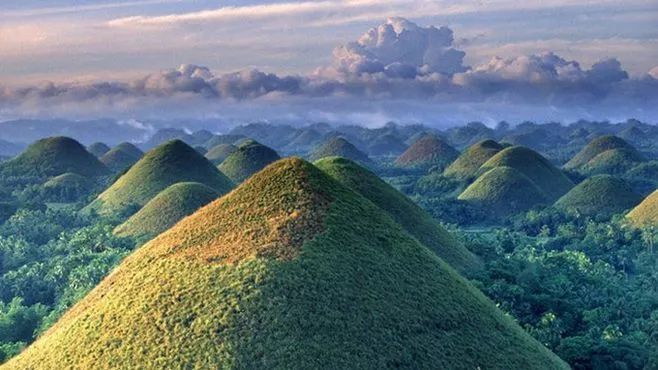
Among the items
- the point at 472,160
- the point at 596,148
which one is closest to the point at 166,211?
the point at 472,160

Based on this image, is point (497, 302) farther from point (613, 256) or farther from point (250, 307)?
point (613, 256)

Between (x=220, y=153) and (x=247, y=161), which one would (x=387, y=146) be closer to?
(x=220, y=153)

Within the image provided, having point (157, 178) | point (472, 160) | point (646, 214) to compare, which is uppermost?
point (157, 178)

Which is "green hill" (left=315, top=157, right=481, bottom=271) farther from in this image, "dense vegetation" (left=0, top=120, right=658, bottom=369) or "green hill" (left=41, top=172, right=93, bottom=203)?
"green hill" (left=41, top=172, right=93, bottom=203)

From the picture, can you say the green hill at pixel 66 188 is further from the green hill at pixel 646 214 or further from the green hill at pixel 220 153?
the green hill at pixel 646 214

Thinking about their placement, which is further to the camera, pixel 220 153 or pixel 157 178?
pixel 220 153

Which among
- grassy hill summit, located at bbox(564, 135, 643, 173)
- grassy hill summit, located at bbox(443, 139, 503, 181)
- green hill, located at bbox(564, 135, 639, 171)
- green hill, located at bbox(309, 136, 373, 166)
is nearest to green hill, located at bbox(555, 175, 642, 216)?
grassy hill summit, located at bbox(443, 139, 503, 181)

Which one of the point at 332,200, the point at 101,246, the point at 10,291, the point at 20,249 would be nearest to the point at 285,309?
the point at 332,200

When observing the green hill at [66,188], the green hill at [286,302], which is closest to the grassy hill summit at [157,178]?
the green hill at [66,188]
